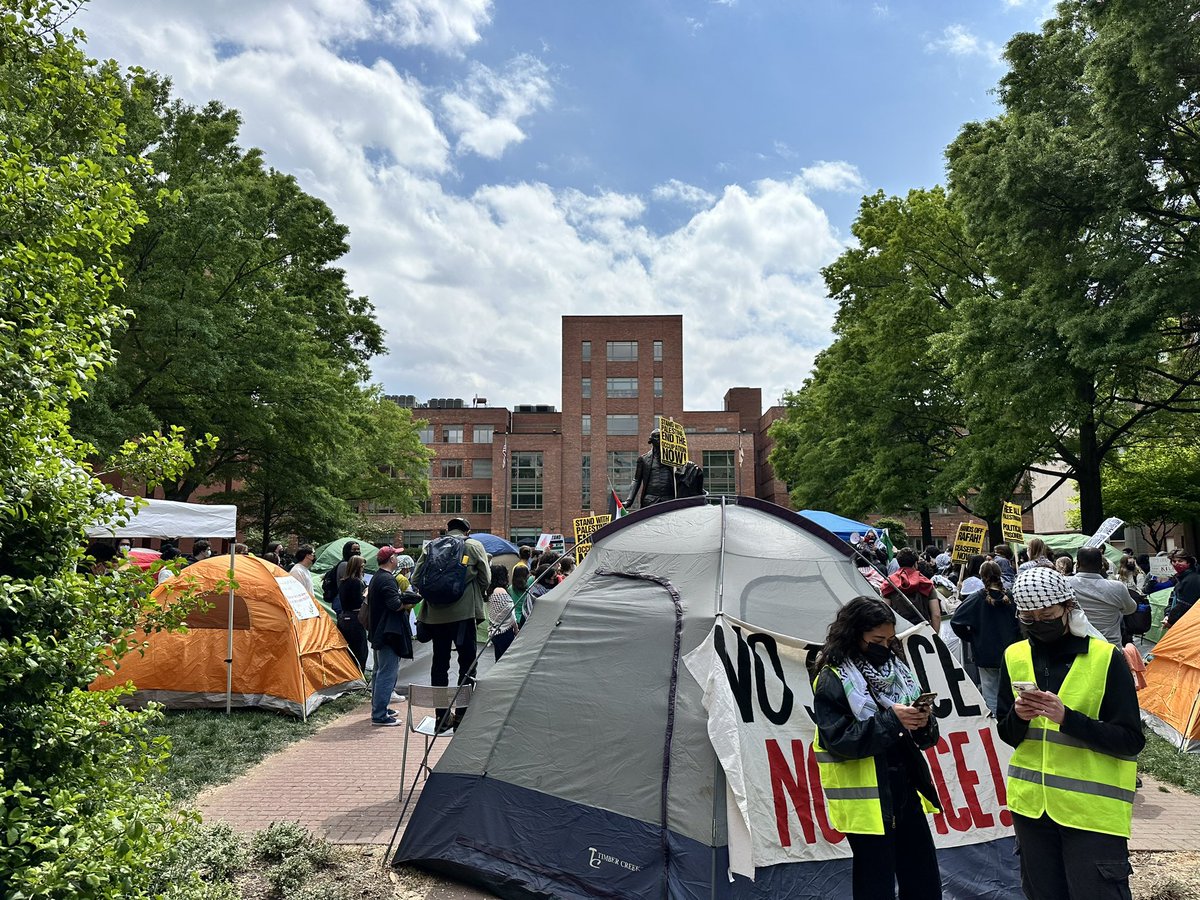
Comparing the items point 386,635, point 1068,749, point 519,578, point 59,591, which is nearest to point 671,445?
point 519,578

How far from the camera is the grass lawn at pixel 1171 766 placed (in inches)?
294

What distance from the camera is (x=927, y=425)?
2714 centimetres

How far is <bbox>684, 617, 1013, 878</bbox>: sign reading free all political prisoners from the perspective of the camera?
4301mm

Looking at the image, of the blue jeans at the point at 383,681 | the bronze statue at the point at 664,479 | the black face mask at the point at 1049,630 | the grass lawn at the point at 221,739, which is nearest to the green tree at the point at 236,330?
the grass lawn at the point at 221,739

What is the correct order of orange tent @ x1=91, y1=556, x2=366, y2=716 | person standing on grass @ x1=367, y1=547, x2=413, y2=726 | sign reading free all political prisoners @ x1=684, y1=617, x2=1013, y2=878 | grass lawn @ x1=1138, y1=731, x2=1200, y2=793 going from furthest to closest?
orange tent @ x1=91, y1=556, x2=366, y2=716 < person standing on grass @ x1=367, y1=547, x2=413, y2=726 < grass lawn @ x1=1138, y1=731, x2=1200, y2=793 < sign reading free all political prisoners @ x1=684, y1=617, x2=1013, y2=878

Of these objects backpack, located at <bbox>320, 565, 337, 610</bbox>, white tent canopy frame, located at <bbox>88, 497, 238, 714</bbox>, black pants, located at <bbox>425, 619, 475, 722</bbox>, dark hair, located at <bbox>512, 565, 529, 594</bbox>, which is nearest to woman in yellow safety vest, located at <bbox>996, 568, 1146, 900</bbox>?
black pants, located at <bbox>425, 619, 475, 722</bbox>

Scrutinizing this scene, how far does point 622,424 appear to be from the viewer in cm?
6788

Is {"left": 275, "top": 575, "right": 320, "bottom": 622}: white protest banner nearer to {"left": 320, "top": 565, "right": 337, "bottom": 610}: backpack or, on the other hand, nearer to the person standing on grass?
the person standing on grass

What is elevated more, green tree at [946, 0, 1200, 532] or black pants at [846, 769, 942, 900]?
green tree at [946, 0, 1200, 532]

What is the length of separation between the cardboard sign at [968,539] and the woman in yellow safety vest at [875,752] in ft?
46.4

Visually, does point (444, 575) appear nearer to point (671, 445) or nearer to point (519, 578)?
point (519, 578)

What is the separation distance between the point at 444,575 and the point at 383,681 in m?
2.14

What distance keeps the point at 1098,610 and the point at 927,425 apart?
20.3m

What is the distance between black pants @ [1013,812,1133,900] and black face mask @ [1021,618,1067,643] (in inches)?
29.8
